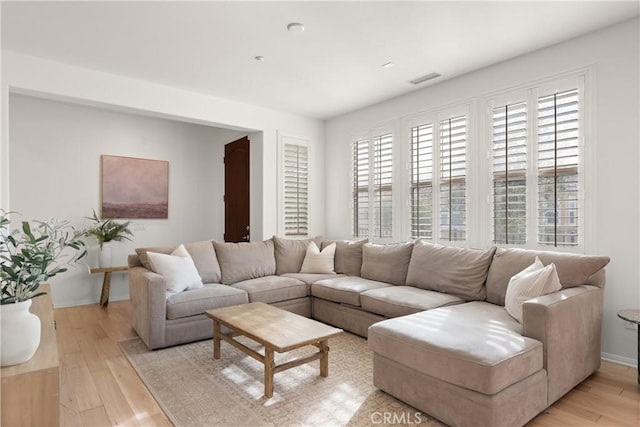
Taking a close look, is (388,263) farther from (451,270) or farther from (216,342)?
(216,342)

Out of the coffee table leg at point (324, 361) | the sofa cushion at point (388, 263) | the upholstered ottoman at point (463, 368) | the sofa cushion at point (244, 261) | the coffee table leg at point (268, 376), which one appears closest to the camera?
the upholstered ottoman at point (463, 368)

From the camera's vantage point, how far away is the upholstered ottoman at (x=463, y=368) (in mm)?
1816

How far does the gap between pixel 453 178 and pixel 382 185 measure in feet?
3.37

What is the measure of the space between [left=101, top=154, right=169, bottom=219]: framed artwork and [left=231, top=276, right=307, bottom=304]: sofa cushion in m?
2.28

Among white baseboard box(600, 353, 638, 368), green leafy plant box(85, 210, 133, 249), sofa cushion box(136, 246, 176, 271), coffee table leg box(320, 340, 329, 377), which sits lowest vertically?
white baseboard box(600, 353, 638, 368)

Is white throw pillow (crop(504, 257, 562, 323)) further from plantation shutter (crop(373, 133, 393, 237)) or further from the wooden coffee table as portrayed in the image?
plantation shutter (crop(373, 133, 393, 237))

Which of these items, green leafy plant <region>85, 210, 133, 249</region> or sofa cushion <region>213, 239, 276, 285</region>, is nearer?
sofa cushion <region>213, 239, 276, 285</region>

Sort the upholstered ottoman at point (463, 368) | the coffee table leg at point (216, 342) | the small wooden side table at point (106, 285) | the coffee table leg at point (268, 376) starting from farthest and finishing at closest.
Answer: the small wooden side table at point (106, 285) → the coffee table leg at point (216, 342) → the coffee table leg at point (268, 376) → the upholstered ottoman at point (463, 368)

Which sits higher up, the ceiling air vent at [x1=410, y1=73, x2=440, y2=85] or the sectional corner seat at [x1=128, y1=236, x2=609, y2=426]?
the ceiling air vent at [x1=410, y1=73, x2=440, y2=85]

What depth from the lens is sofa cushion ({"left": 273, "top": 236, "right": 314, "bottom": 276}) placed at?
450 centimetres

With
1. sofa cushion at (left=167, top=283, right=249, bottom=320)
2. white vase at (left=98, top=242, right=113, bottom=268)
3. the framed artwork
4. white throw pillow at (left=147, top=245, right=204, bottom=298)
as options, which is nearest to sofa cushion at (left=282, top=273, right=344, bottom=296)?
sofa cushion at (left=167, top=283, right=249, bottom=320)

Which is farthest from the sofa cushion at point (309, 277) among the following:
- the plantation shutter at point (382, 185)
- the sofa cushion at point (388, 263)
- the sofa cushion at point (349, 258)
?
the plantation shutter at point (382, 185)

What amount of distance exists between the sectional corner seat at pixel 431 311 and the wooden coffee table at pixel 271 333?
38cm

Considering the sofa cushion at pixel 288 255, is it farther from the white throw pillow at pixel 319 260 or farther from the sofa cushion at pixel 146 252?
the sofa cushion at pixel 146 252
